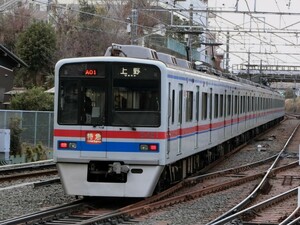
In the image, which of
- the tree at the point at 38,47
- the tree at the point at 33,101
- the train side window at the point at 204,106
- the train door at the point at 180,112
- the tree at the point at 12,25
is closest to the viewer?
the train door at the point at 180,112

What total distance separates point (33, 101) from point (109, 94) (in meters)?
20.5

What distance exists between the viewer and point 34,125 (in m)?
26.6

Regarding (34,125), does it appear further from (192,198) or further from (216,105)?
(192,198)

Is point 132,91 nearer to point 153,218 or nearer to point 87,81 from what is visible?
point 87,81

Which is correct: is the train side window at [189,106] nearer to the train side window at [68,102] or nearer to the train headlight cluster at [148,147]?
the train headlight cluster at [148,147]

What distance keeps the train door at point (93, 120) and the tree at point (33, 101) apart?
20.2 meters

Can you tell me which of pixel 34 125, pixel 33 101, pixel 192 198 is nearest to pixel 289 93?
pixel 33 101

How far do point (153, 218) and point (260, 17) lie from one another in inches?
788

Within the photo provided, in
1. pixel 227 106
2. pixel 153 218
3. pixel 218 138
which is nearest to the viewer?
pixel 153 218

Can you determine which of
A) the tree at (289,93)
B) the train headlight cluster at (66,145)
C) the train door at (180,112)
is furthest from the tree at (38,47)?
the tree at (289,93)

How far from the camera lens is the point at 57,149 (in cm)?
1150

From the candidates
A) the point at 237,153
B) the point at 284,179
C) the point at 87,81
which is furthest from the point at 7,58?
the point at 87,81

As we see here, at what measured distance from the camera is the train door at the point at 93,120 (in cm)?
1133

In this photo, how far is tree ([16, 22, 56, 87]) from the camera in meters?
45.1
